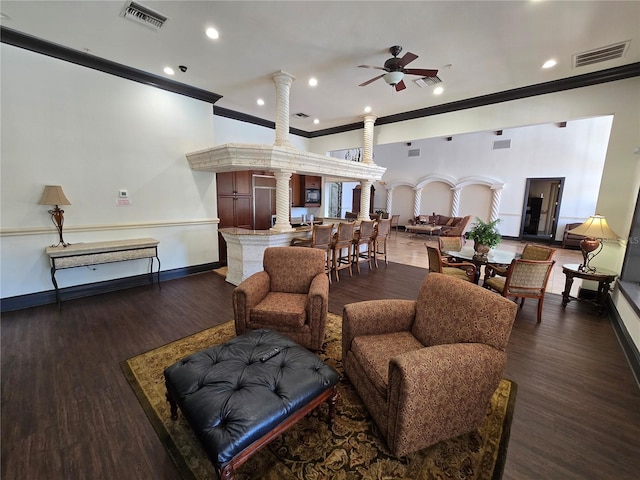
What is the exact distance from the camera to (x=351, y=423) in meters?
1.74

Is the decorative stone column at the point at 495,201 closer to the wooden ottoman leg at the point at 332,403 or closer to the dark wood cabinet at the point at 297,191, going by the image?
the dark wood cabinet at the point at 297,191

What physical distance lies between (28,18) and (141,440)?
439 centimetres

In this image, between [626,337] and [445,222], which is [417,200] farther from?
[626,337]

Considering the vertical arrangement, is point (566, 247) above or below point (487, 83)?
below

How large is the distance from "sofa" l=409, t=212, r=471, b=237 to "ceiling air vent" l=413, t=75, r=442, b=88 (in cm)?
599

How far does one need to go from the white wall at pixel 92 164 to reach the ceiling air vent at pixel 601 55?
5.69 meters

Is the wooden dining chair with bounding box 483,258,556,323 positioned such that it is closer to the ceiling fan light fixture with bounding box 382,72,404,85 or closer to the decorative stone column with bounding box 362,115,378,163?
the ceiling fan light fixture with bounding box 382,72,404,85

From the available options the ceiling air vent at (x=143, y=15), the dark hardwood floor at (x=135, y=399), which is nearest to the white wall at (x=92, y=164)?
the dark hardwood floor at (x=135, y=399)

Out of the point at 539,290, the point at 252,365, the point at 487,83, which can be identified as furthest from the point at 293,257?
the point at 487,83

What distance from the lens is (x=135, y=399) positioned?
1937mm

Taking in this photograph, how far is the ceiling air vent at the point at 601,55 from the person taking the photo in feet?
10.2

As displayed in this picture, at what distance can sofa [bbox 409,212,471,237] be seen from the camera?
924cm

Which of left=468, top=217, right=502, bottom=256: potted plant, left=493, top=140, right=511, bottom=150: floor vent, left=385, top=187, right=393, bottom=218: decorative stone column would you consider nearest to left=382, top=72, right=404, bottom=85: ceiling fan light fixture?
left=468, top=217, right=502, bottom=256: potted plant

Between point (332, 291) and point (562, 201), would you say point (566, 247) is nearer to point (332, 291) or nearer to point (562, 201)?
point (562, 201)
